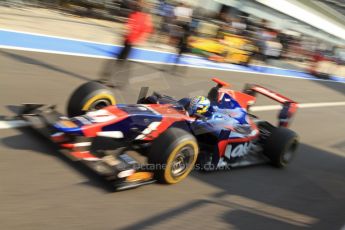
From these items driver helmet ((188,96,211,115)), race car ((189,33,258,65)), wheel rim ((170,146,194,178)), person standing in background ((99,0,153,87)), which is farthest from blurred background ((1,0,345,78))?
wheel rim ((170,146,194,178))

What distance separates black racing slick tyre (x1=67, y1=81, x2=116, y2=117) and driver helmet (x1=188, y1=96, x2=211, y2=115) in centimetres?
107

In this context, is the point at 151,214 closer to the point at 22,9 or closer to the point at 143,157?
the point at 143,157

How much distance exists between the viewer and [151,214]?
4492mm

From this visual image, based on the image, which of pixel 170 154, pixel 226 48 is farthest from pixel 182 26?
pixel 170 154

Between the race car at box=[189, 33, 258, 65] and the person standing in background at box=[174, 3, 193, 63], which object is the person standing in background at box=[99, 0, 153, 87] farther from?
the race car at box=[189, 33, 258, 65]

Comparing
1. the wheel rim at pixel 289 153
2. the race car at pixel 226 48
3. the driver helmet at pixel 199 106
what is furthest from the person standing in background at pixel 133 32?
the race car at pixel 226 48

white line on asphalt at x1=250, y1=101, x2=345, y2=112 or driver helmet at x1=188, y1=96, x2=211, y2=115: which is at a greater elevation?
driver helmet at x1=188, y1=96, x2=211, y2=115

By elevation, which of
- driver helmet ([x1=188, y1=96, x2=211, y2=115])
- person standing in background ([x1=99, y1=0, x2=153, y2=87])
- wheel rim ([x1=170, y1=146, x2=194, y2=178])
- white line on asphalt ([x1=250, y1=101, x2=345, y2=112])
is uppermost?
person standing in background ([x1=99, y1=0, x2=153, y2=87])

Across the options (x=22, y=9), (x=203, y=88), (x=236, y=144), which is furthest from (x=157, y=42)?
(x=236, y=144)

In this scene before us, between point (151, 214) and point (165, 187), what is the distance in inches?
24.8

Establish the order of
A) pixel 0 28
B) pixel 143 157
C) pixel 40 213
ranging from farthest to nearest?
pixel 0 28, pixel 143 157, pixel 40 213

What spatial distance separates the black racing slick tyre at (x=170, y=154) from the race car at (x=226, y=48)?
36.5 ft

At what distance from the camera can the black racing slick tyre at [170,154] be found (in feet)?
15.9

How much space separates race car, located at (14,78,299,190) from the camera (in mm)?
4820
